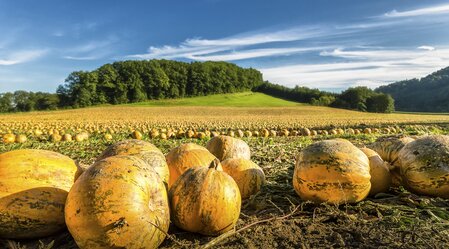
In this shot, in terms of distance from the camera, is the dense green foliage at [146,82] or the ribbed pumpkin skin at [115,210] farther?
the dense green foliage at [146,82]

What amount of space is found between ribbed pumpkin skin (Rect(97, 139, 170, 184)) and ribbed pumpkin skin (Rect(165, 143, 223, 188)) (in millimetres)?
309

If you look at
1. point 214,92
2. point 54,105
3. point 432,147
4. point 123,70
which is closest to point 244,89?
point 214,92

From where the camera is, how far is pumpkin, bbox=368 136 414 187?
4625mm

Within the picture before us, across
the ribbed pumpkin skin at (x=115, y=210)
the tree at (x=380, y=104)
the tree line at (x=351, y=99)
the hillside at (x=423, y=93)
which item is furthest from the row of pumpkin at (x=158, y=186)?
the hillside at (x=423, y=93)

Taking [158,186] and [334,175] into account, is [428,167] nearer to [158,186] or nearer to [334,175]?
[334,175]

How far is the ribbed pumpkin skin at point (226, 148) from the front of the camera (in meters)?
5.75

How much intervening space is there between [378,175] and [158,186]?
278cm

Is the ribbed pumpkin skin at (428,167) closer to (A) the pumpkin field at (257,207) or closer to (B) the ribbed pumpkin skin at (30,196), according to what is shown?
(A) the pumpkin field at (257,207)

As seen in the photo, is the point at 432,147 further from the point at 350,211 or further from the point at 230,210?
the point at 230,210

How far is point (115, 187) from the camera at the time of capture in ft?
9.42

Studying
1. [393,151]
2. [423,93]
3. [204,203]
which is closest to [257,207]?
[204,203]

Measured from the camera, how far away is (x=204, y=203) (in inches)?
127

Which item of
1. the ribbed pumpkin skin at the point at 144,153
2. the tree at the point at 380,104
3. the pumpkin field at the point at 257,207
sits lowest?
the tree at the point at 380,104

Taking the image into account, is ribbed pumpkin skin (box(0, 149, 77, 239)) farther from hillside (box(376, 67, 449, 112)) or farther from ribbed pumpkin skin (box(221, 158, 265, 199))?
hillside (box(376, 67, 449, 112))
